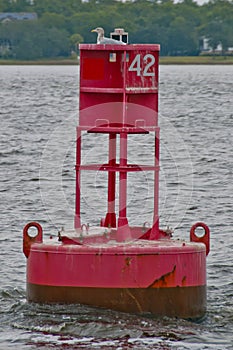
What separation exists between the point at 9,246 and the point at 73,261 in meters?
6.23

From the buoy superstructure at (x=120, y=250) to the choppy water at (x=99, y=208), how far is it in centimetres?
24

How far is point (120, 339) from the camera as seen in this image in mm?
16719

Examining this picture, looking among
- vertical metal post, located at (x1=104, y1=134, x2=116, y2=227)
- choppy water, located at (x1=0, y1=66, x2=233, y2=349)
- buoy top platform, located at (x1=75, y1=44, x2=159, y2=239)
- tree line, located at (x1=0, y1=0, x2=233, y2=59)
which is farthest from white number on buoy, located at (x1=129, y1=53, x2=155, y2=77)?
tree line, located at (x1=0, y1=0, x2=233, y2=59)

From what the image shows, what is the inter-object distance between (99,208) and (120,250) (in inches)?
427

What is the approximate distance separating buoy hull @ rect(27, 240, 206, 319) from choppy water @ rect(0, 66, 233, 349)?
0.17 m

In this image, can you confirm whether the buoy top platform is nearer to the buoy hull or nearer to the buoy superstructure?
the buoy superstructure

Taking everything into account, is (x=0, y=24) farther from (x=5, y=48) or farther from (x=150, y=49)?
(x=150, y=49)

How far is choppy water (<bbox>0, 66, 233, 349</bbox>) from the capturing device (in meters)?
16.9

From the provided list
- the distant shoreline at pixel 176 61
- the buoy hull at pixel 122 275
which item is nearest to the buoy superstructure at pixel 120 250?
the buoy hull at pixel 122 275

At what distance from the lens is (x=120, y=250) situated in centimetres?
1698

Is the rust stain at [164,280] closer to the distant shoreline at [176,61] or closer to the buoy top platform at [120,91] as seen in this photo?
the buoy top platform at [120,91]

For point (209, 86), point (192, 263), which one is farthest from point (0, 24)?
point (192, 263)

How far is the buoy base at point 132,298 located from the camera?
1711 cm

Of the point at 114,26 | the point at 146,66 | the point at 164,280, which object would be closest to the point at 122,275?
the point at 164,280
